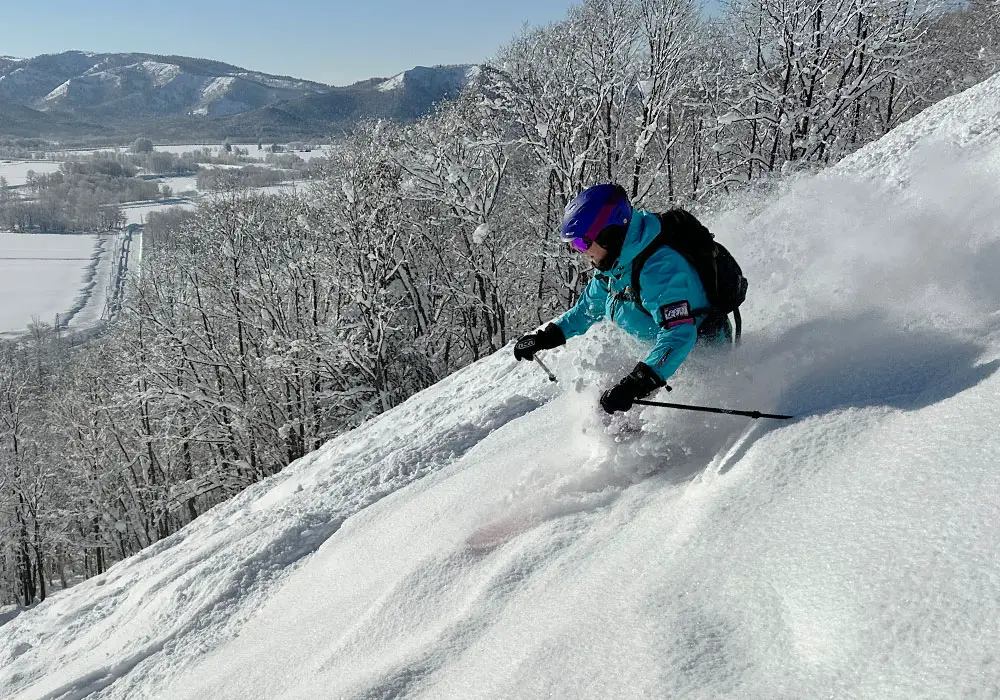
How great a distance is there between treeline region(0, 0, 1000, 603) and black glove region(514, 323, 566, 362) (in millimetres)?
13881

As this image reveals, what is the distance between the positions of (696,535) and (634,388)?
844 mm

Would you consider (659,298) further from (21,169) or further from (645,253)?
(21,169)

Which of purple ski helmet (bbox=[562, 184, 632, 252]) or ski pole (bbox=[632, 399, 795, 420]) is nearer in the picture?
ski pole (bbox=[632, 399, 795, 420])

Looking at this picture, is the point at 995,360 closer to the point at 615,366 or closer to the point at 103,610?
the point at 615,366

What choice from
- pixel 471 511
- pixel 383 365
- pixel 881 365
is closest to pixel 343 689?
pixel 471 511

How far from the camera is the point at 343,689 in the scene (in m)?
2.89

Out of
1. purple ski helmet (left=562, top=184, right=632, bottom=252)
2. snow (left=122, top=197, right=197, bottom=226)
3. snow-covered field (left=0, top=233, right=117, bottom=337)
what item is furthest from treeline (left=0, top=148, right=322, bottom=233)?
purple ski helmet (left=562, top=184, right=632, bottom=252)

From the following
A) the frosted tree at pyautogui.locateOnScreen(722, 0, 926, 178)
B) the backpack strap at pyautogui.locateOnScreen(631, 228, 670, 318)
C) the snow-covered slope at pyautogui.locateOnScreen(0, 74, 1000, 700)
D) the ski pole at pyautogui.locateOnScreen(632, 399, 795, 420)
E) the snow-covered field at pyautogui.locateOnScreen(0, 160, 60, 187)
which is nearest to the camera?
the snow-covered slope at pyautogui.locateOnScreen(0, 74, 1000, 700)

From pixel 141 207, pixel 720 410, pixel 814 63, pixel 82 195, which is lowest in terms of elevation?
pixel 720 410

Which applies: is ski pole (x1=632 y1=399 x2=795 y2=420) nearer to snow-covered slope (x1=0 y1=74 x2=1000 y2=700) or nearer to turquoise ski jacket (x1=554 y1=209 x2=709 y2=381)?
snow-covered slope (x1=0 y1=74 x2=1000 y2=700)

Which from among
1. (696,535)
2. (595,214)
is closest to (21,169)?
(595,214)

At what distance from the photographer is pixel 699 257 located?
366 centimetres

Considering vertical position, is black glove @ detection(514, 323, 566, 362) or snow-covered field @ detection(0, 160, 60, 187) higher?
snow-covered field @ detection(0, 160, 60, 187)

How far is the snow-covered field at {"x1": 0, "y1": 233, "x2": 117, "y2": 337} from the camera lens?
82.4 meters
